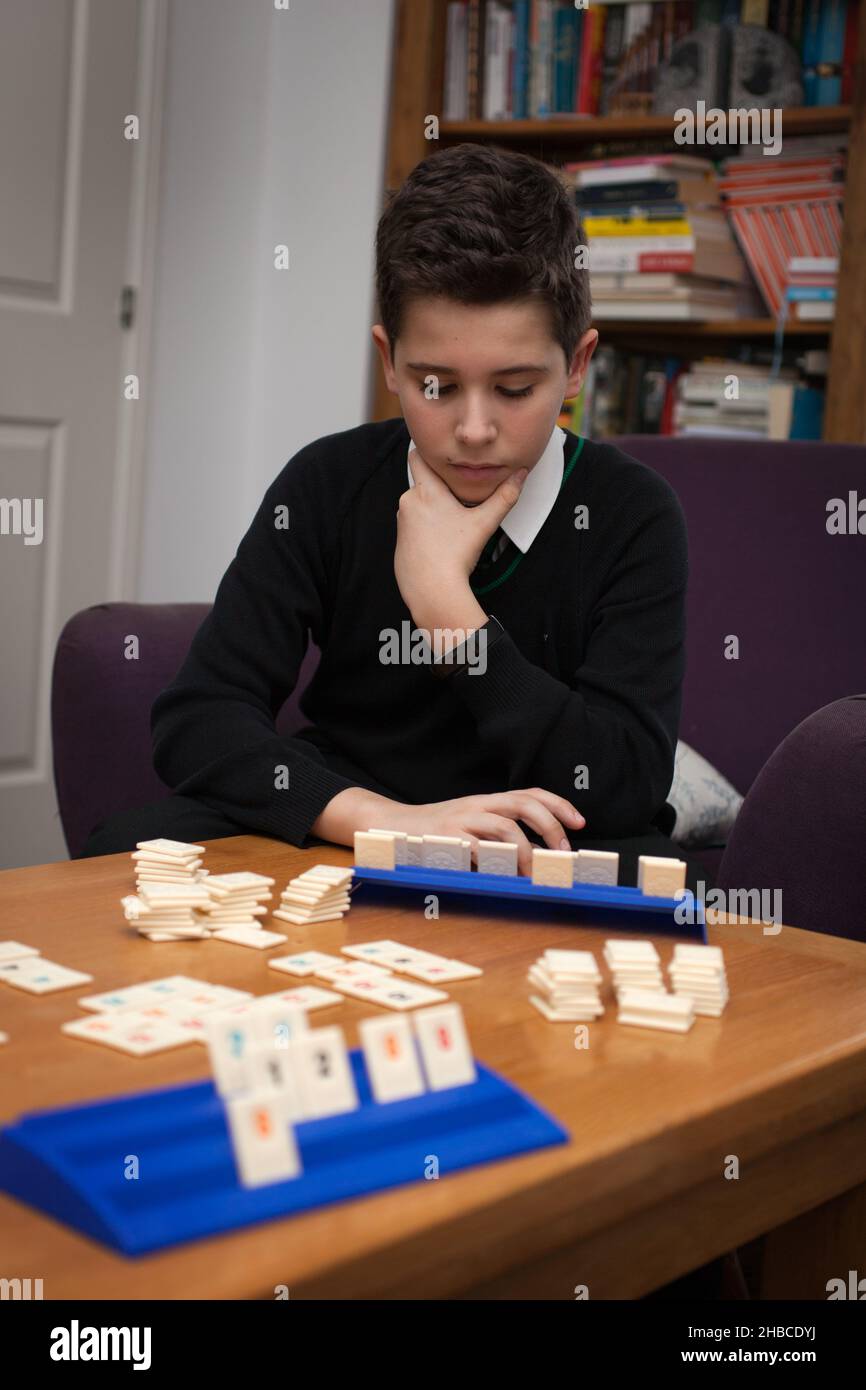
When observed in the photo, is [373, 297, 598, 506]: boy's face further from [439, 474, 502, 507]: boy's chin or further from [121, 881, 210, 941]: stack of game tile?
[121, 881, 210, 941]: stack of game tile

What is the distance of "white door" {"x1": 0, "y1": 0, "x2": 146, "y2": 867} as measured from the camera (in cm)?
320

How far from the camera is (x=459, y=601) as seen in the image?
4.61 ft

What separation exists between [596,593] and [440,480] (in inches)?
7.6

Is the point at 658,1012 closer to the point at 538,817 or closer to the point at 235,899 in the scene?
the point at 235,899

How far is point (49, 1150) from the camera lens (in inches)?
22.4

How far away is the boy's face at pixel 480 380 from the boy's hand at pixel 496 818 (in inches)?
12.9

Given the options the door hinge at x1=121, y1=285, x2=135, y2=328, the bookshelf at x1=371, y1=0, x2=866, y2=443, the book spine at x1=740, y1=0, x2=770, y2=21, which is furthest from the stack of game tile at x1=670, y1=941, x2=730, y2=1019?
the door hinge at x1=121, y1=285, x2=135, y2=328

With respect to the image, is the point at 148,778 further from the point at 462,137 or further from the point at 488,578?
the point at 462,137

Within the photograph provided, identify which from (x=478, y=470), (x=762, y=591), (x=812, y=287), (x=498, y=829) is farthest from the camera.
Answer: (x=812, y=287)

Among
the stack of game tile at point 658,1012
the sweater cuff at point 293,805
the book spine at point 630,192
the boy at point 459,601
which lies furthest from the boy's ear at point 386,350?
the book spine at point 630,192

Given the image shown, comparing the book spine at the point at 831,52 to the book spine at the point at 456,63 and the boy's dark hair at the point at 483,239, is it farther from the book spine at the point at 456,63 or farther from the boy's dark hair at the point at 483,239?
the boy's dark hair at the point at 483,239

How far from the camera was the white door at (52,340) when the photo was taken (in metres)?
3.20

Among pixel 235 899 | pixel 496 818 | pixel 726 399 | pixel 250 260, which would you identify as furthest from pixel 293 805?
pixel 250 260

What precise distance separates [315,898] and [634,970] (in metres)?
0.24
